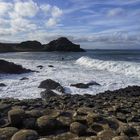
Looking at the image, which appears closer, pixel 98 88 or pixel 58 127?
pixel 58 127

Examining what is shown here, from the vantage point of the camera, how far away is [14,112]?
697 centimetres

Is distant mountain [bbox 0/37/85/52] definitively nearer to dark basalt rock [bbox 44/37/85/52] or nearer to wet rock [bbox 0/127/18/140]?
dark basalt rock [bbox 44/37/85/52]

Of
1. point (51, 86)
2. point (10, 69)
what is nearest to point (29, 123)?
point (51, 86)

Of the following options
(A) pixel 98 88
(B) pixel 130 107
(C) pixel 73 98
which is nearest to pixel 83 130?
(B) pixel 130 107

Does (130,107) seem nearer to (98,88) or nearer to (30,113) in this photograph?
(30,113)

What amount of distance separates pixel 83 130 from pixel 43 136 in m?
0.88

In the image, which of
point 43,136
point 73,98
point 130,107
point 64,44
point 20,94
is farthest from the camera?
point 64,44

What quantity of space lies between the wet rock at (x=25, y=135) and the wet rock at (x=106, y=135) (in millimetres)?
1304

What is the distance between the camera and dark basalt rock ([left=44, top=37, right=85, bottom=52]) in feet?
347

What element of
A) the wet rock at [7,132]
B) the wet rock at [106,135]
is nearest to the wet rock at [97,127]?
the wet rock at [106,135]

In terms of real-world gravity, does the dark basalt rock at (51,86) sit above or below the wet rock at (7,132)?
below

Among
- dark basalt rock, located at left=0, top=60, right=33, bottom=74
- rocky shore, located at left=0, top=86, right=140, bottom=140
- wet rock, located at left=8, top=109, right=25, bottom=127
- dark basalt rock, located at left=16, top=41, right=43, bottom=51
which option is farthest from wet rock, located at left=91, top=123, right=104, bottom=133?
dark basalt rock, located at left=16, top=41, right=43, bottom=51

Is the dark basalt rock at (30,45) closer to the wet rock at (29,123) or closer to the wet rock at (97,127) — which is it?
the wet rock at (29,123)

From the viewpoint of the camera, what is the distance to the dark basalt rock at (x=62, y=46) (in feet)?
347
